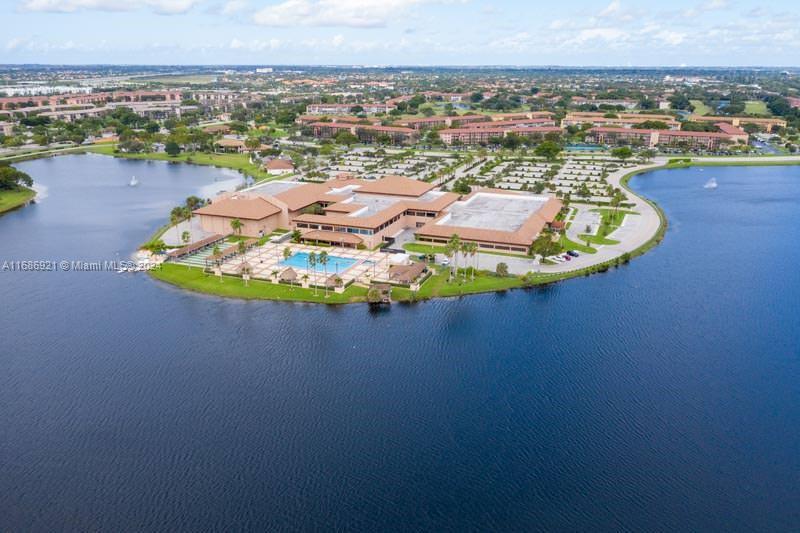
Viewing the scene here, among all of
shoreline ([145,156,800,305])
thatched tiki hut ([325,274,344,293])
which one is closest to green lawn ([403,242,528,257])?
shoreline ([145,156,800,305])

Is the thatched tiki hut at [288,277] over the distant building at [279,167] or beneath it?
beneath

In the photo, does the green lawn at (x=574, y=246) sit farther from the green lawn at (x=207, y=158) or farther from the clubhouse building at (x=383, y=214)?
the green lawn at (x=207, y=158)

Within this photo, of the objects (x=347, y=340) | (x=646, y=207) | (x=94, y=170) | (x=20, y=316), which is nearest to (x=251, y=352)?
(x=347, y=340)

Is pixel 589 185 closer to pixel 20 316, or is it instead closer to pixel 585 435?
pixel 585 435

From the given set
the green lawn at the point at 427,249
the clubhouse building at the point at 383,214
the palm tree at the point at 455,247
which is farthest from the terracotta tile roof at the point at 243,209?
the palm tree at the point at 455,247

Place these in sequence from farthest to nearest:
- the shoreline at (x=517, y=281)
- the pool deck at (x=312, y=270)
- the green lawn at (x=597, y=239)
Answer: the green lawn at (x=597, y=239) → the pool deck at (x=312, y=270) → the shoreline at (x=517, y=281)

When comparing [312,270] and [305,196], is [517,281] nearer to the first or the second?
[312,270]
